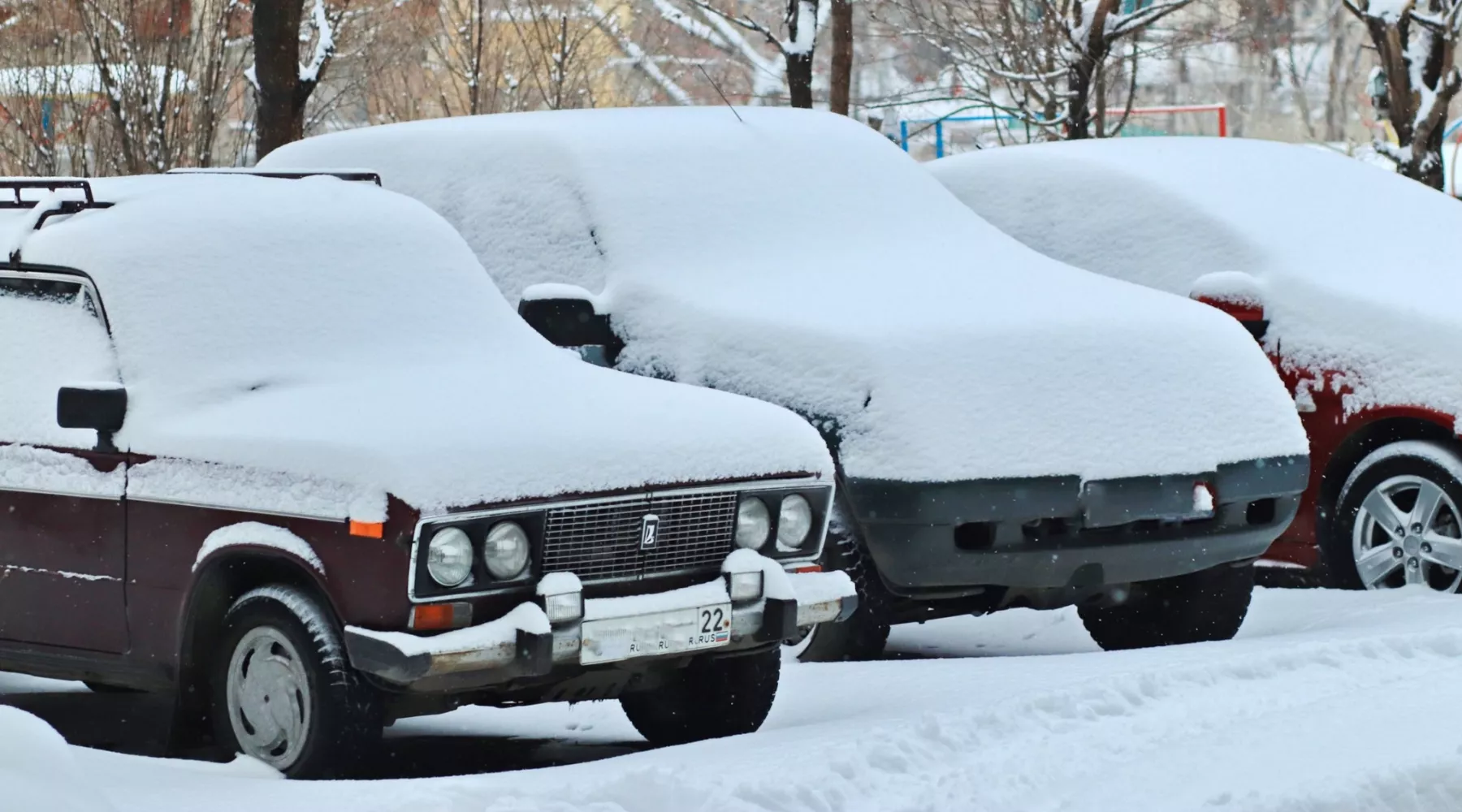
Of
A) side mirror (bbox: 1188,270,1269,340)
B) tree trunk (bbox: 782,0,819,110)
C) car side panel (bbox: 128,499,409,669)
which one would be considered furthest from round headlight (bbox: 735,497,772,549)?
tree trunk (bbox: 782,0,819,110)

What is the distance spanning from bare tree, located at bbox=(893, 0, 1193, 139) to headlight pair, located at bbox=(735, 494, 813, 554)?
13.5 metres

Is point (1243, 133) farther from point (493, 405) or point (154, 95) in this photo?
point (493, 405)

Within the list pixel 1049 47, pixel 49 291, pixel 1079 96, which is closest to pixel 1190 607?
pixel 49 291

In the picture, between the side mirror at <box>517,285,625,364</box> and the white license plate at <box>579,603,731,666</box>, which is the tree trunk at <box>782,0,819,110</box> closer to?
the side mirror at <box>517,285,625,364</box>

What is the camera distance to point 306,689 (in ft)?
18.9

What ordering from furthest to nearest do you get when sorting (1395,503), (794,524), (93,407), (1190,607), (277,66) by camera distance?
(277,66)
(1395,503)
(1190,607)
(794,524)
(93,407)

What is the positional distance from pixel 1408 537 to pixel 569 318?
338cm

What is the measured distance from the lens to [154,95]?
19.3 meters

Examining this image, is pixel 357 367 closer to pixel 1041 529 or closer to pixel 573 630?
pixel 573 630

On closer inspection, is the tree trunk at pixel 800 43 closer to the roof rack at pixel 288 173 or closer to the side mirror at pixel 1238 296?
the side mirror at pixel 1238 296

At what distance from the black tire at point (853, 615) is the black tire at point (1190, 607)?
2.81 feet

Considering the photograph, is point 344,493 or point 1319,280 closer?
point 344,493

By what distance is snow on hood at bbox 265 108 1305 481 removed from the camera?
7215 millimetres

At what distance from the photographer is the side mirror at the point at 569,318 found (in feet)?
25.3
